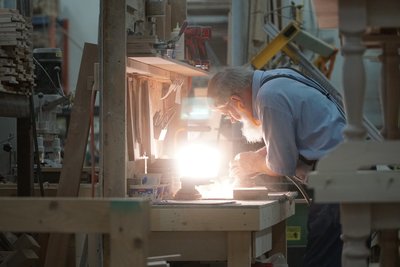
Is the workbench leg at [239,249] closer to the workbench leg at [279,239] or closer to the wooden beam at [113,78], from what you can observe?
the wooden beam at [113,78]

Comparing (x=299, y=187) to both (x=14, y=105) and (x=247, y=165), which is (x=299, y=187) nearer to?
(x=247, y=165)

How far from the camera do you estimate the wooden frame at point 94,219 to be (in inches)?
126

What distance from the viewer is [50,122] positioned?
22.7 ft

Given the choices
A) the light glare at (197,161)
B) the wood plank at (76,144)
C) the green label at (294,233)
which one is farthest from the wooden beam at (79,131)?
the green label at (294,233)

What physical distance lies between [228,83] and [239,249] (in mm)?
1319

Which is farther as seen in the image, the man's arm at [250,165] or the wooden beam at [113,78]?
the man's arm at [250,165]

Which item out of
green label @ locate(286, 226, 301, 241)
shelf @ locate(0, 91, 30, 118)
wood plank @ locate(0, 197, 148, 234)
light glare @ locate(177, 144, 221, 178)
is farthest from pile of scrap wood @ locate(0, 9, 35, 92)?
green label @ locate(286, 226, 301, 241)

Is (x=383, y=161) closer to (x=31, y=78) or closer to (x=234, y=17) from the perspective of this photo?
(x=31, y=78)

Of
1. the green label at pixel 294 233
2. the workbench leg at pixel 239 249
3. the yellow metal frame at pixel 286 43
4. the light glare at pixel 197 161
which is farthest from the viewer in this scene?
the yellow metal frame at pixel 286 43

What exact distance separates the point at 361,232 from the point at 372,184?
22 centimetres

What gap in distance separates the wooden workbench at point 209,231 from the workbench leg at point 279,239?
1.19 m

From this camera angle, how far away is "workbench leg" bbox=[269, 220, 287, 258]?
5.77 m

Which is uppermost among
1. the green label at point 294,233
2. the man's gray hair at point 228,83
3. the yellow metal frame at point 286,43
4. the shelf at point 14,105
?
the yellow metal frame at point 286,43

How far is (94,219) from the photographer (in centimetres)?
326
